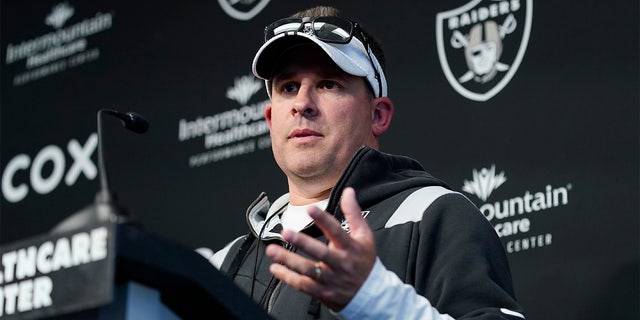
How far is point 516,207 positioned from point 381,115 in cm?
35

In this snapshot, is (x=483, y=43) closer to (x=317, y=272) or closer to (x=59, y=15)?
(x=317, y=272)

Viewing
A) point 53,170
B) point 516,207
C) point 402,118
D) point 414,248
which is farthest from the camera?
point 53,170

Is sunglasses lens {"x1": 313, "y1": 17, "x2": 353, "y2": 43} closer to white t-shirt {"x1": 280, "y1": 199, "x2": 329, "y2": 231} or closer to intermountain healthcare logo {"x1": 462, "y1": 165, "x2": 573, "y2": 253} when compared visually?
white t-shirt {"x1": 280, "y1": 199, "x2": 329, "y2": 231}

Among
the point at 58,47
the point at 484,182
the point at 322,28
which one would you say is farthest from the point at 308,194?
the point at 58,47

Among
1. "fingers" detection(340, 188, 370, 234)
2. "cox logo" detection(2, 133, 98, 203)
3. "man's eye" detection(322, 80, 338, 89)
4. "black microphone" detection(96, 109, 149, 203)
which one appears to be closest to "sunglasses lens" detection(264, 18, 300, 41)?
"man's eye" detection(322, 80, 338, 89)

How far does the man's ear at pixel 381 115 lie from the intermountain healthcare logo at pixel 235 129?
2.25 feet

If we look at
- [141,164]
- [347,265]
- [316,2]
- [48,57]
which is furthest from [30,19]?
[347,265]

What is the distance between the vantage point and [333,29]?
6.88 feet

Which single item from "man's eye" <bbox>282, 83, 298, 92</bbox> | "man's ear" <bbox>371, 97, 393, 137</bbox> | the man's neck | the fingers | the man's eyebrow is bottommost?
the fingers

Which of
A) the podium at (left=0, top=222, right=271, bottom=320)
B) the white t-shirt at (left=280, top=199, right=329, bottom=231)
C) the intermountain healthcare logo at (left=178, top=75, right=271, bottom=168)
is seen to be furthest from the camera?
the intermountain healthcare logo at (left=178, top=75, right=271, bottom=168)

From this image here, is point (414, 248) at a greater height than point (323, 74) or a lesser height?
lesser

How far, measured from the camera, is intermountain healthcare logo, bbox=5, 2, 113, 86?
132 inches

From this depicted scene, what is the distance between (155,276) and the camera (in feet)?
3.68

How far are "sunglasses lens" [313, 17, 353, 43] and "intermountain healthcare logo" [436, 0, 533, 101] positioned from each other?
1.40ft
